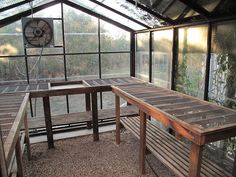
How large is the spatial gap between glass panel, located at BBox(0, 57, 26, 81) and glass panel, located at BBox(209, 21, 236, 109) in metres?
3.34

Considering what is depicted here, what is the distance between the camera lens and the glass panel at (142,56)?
4.34 m

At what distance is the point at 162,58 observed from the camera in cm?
387

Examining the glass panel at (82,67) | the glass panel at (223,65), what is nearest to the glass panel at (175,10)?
the glass panel at (223,65)

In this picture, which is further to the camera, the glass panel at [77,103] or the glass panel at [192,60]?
the glass panel at [77,103]

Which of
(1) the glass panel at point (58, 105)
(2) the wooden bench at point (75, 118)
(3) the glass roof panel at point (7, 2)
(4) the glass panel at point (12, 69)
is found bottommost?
(2) the wooden bench at point (75, 118)

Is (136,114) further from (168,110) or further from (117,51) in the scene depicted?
(168,110)

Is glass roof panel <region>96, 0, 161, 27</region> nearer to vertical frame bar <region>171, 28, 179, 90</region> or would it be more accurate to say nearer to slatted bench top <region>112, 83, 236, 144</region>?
vertical frame bar <region>171, 28, 179, 90</region>

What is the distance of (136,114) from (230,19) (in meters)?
2.37

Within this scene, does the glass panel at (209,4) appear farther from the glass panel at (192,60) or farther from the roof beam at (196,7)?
the glass panel at (192,60)

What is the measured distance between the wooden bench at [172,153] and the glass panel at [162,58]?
105 cm

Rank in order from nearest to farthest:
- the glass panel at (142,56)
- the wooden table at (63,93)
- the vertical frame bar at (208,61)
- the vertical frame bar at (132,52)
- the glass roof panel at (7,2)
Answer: the vertical frame bar at (208,61), the glass roof panel at (7,2), the wooden table at (63,93), the glass panel at (142,56), the vertical frame bar at (132,52)

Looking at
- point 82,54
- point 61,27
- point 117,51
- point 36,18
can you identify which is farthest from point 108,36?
point 36,18

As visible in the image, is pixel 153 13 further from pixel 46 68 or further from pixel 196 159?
pixel 196 159

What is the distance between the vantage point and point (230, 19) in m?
2.43
